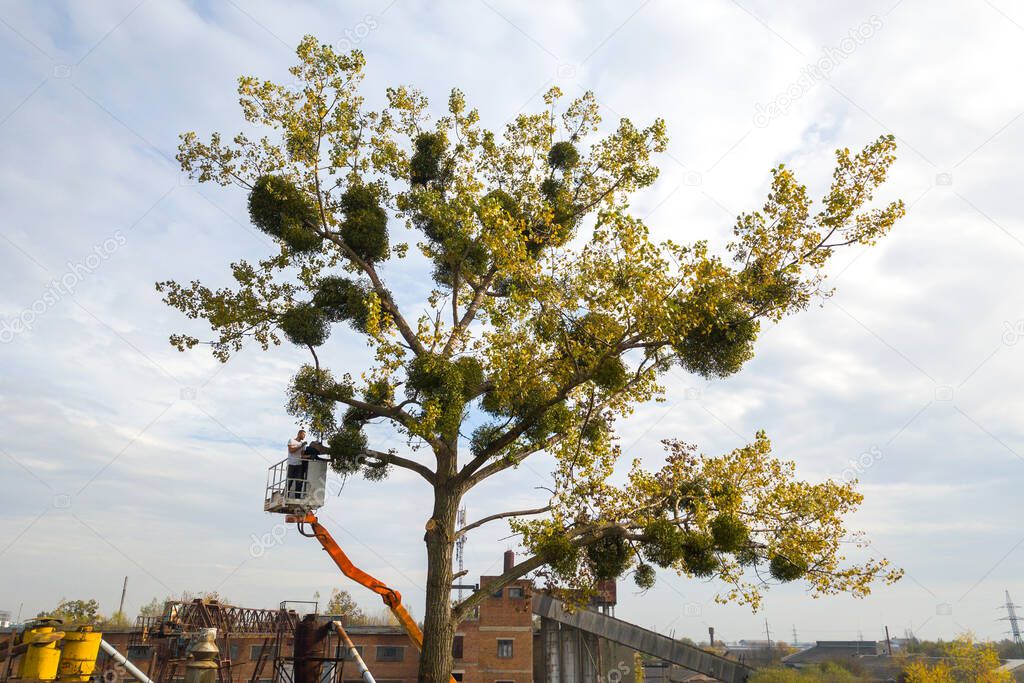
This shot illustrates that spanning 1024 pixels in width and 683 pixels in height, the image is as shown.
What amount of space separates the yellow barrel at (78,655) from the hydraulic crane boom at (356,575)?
4231 millimetres

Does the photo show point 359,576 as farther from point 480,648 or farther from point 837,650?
point 837,650

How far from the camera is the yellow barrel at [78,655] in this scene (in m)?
12.5

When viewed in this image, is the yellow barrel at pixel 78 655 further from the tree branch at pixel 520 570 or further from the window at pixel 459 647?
the window at pixel 459 647

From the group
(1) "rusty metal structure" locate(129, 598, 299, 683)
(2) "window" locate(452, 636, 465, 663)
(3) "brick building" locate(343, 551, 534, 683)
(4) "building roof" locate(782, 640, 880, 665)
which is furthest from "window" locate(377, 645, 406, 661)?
(4) "building roof" locate(782, 640, 880, 665)

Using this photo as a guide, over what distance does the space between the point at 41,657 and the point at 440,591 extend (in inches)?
290

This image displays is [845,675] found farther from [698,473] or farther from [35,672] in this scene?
[35,672]

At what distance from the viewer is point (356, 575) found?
1468cm

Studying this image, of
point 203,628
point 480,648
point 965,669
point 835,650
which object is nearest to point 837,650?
point 835,650

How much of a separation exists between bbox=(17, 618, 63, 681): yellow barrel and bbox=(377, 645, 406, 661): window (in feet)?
99.2

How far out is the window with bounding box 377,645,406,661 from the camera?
3991cm

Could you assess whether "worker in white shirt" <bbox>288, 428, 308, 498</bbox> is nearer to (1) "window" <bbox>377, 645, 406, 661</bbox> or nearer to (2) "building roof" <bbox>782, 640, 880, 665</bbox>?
(1) "window" <bbox>377, 645, 406, 661</bbox>

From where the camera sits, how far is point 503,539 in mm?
12289

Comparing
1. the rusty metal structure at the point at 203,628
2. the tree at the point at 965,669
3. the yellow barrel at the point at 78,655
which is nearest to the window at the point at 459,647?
the rusty metal structure at the point at 203,628

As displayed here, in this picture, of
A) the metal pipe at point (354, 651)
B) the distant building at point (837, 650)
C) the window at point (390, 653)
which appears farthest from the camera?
the distant building at point (837, 650)
